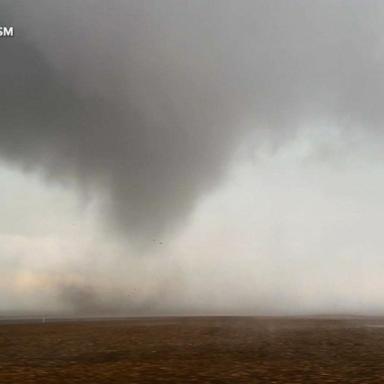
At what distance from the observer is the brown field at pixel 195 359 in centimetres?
2355

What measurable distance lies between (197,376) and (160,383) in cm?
225

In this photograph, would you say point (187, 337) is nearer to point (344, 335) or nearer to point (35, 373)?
point (344, 335)

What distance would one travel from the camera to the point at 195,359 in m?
29.4

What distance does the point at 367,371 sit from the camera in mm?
24875

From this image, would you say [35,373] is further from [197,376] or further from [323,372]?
[323,372]

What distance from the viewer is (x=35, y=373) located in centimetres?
2522

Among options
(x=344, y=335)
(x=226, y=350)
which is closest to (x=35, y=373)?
(x=226, y=350)

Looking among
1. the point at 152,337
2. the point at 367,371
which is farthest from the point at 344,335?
the point at 367,371

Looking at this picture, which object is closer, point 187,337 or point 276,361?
point 276,361

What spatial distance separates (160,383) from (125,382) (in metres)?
1.63

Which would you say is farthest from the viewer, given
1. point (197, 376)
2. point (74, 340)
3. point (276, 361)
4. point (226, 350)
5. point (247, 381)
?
point (74, 340)

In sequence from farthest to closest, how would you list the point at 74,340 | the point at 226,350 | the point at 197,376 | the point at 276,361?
1. the point at 74,340
2. the point at 226,350
3. the point at 276,361
4. the point at 197,376

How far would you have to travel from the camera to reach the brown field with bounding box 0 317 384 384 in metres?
23.5

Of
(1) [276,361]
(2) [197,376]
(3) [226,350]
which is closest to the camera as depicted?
(2) [197,376]
